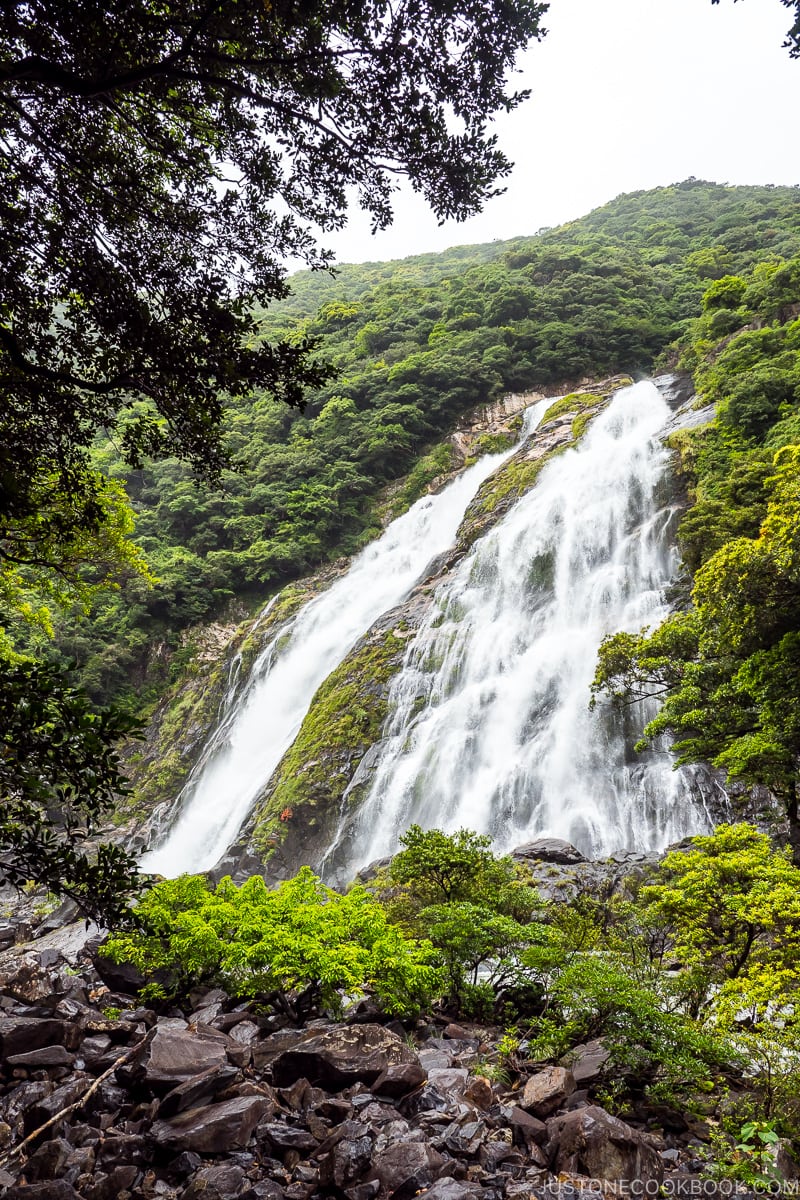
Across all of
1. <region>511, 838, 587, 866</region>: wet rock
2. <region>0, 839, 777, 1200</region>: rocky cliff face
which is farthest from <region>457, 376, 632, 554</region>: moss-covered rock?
<region>0, 839, 777, 1200</region>: rocky cliff face

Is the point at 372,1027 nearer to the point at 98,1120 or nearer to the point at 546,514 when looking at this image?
the point at 98,1120

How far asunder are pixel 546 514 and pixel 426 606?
17.5 ft

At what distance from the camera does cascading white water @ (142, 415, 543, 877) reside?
Answer: 21875mm

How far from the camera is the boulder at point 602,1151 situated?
11.7 feet

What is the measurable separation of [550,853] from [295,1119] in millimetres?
9147

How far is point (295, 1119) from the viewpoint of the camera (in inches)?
160

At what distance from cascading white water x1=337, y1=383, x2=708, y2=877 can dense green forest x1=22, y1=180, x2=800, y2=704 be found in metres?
13.5

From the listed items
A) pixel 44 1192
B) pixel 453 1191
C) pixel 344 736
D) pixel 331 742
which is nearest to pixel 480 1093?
pixel 453 1191

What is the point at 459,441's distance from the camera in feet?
121

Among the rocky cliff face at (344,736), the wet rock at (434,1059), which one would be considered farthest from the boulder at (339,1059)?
the rocky cliff face at (344,736)

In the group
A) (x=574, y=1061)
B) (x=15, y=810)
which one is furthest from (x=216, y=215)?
(x=574, y=1061)

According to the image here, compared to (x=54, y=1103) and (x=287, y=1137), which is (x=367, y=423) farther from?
(x=287, y=1137)

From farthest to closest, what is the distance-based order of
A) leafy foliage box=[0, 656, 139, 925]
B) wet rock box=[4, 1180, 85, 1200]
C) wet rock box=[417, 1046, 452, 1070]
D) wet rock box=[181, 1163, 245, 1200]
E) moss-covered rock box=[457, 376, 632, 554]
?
moss-covered rock box=[457, 376, 632, 554]
wet rock box=[417, 1046, 452, 1070]
wet rock box=[181, 1163, 245, 1200]
wet rock box=[4, 1180, 85, 1200]
leafy foliage box=[0, 656, 139, 925]

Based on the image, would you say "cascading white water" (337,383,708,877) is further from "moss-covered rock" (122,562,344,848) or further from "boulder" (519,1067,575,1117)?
"moss-covered rock" (122,562,344,848)
